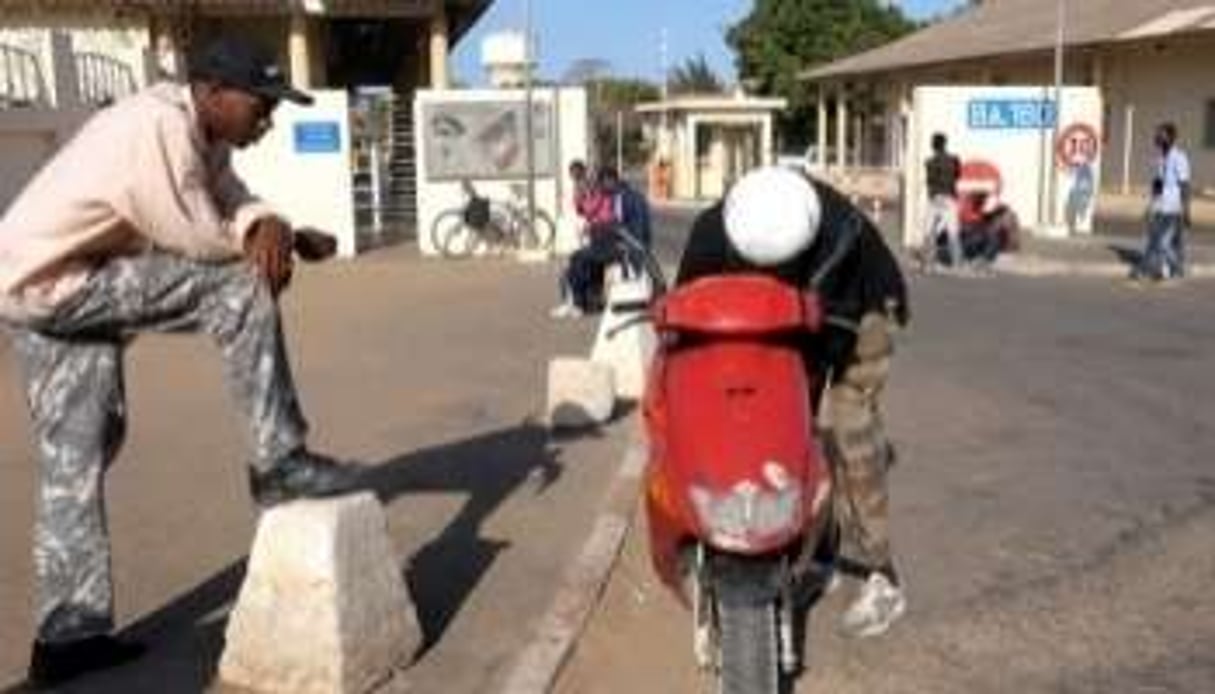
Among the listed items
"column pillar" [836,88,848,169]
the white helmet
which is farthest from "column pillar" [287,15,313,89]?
the white helmet

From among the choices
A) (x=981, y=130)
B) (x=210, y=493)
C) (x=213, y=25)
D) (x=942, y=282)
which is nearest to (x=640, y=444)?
(x=210, y=493)

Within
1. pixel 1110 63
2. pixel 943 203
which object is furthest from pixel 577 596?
pixel 1110 63

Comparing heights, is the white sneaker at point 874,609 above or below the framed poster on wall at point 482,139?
below

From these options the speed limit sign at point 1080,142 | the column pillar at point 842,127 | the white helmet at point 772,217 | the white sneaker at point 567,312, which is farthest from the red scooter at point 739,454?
the column pillar at point 842,127

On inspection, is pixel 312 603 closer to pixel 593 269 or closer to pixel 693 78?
pixel 593 269

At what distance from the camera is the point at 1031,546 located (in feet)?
24.0

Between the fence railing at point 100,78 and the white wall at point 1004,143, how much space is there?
11.2m

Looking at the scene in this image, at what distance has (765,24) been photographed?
226 feet

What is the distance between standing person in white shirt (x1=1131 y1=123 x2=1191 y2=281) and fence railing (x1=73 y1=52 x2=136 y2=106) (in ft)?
38.4

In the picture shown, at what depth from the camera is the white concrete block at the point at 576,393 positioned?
10469 mm

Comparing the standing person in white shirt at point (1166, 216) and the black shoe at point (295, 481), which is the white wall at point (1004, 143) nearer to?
the standing person in white shirt at point (1166, 216)

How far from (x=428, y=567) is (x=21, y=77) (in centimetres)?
1482

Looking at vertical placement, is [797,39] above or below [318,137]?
above

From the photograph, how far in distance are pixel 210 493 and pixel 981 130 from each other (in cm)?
1996
